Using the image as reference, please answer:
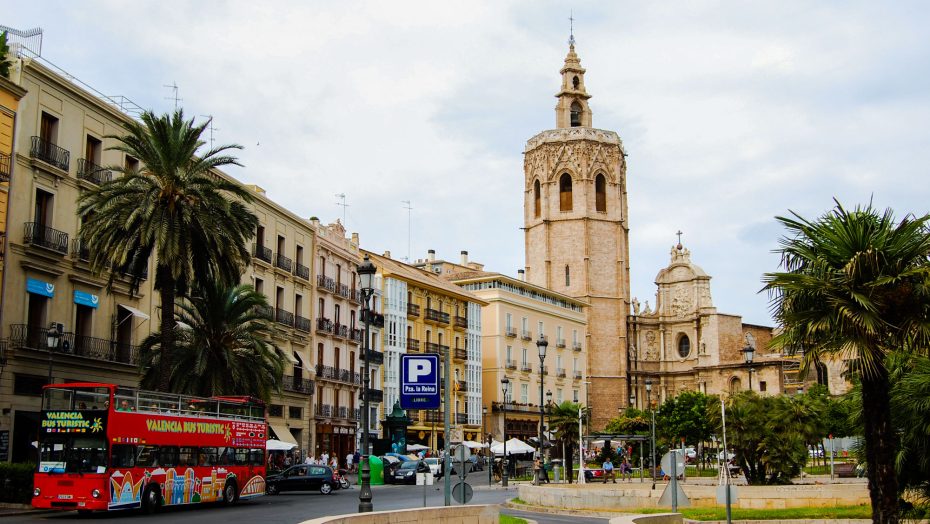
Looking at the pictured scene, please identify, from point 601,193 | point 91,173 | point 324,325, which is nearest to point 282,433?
point 324,325

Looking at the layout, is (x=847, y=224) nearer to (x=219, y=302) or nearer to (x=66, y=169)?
(x=219, y=302)

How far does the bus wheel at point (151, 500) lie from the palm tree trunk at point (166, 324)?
6199mm

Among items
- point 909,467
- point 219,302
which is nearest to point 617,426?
point 219,302

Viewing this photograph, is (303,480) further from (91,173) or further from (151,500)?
(91,173)

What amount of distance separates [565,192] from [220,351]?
73.7m

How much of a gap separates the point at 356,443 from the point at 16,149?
3585 centimetres

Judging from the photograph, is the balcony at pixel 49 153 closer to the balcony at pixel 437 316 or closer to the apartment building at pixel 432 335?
the apartment building at pixel 432 335

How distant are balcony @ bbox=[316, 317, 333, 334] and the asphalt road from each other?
21.5 m

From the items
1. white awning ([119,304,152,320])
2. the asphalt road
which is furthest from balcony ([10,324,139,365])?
the asphalt road

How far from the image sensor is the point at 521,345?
295 ft

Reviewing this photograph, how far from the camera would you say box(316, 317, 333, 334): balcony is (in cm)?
5959

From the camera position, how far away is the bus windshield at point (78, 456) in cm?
2591

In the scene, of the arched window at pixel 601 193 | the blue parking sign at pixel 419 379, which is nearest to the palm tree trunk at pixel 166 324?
the blue parking sign at pixel 419 379

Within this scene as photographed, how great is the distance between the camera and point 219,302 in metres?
38.2
